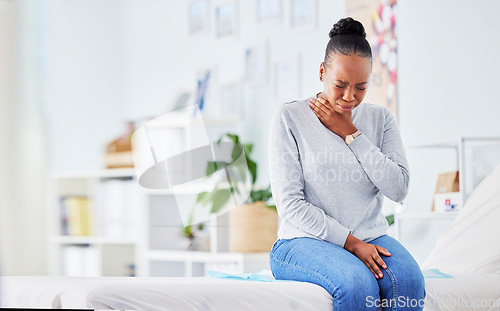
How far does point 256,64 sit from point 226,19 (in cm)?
39

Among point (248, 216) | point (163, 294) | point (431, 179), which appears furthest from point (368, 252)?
point (248, 216)

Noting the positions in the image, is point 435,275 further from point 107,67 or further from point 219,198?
point 107,67

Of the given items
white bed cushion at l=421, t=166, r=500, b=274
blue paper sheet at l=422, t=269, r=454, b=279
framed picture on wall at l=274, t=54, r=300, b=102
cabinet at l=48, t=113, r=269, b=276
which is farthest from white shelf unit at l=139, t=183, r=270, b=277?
blue paper sheet at l=422, t=269, r=454, b=279

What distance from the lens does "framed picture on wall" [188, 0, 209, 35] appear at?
370cm

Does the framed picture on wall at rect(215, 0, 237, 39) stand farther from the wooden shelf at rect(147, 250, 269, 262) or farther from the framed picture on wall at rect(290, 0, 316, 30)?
the wooden shelf at rect(147, 250, 269, 262)

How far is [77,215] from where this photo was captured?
12.7ft

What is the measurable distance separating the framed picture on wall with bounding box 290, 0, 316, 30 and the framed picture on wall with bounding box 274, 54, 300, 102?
→ 0.46ft

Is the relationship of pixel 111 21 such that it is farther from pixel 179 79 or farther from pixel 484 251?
pixel 484 251

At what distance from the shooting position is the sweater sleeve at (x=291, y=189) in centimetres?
140

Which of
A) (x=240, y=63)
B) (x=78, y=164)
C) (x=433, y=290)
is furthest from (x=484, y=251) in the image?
(x=78, y=164)

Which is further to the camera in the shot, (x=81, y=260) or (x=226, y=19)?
(x=81, y=260)

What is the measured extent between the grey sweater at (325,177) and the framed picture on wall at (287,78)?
1.57m

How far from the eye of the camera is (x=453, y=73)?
2258mm

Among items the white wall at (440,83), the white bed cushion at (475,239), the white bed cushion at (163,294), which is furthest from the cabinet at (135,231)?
the white bed cushion at (163,294)
